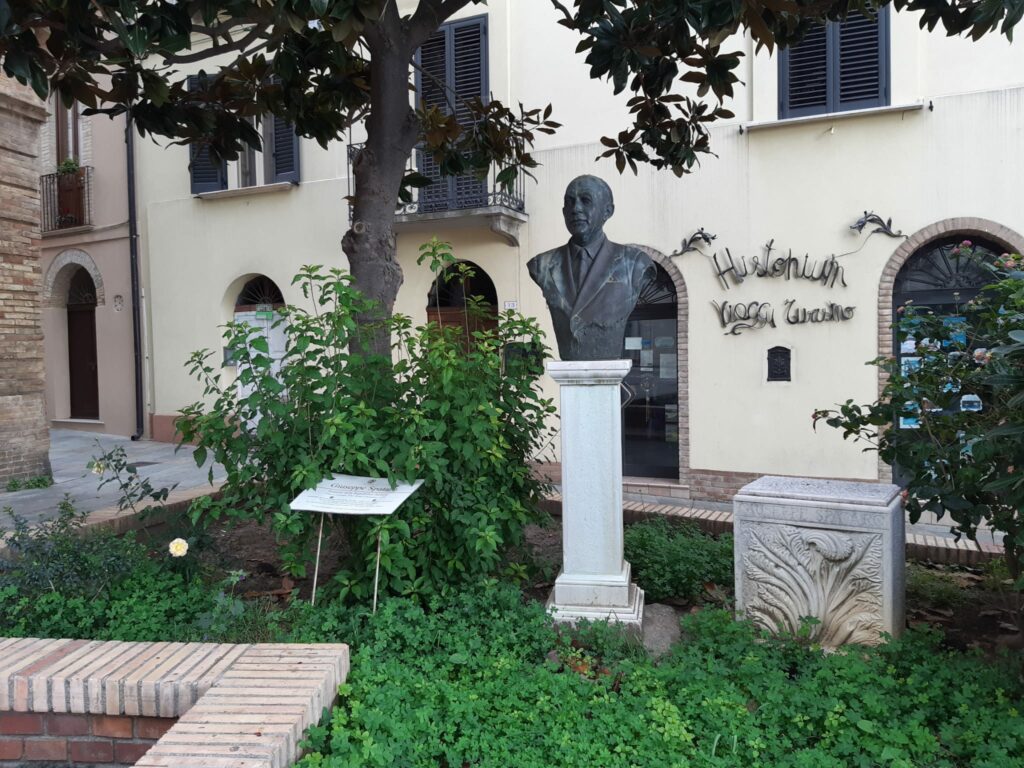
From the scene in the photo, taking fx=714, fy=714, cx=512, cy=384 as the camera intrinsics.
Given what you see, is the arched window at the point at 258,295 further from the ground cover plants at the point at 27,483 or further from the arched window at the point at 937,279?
the arched window at the point at 937,279

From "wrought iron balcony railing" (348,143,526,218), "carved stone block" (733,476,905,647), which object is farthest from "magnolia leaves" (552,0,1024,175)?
"wrought iron balcony railing" (348,143,526,218)

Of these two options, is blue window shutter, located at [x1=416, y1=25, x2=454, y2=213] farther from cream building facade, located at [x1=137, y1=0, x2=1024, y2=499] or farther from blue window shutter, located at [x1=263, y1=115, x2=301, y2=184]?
blue window shutter, located at [x1=263, y1=115, x2=301, y2=184]

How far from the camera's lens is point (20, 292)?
8.55 meters

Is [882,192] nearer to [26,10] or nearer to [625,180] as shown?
[625,180]

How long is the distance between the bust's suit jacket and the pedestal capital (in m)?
0.26

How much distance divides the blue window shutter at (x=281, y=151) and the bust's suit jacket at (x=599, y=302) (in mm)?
8761

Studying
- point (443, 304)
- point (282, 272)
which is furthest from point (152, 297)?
point (443, 304)

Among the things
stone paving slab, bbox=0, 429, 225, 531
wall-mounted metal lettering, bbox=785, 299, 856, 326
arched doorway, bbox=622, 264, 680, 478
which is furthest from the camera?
arched doorway, bbox=622, 264, 680, 478

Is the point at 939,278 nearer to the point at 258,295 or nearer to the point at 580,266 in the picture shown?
the point at 580,266

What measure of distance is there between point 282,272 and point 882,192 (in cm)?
887

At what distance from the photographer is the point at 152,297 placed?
13.1 metres

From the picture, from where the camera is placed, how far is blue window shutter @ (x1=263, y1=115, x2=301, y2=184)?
37.8 ft

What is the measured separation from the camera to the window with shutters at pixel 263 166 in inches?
458

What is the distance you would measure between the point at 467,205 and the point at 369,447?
701cm
